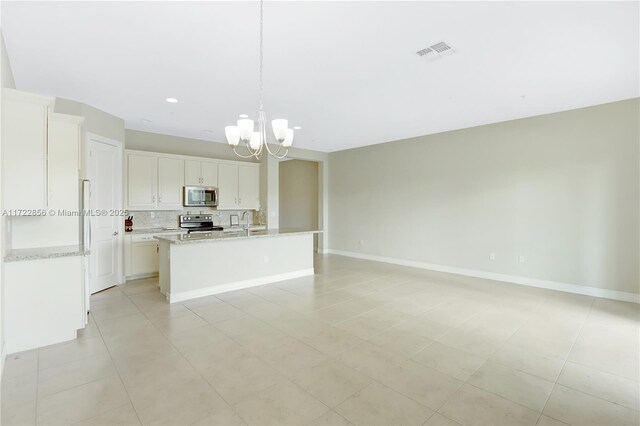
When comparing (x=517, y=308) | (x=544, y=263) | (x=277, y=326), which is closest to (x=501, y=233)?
(x=544, y=263)

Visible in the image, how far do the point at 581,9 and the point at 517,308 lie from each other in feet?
10.9

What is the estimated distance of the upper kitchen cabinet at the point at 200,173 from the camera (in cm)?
616

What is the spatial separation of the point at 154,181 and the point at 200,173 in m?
0.89

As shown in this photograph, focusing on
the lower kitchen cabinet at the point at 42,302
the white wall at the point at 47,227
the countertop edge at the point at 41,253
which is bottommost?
the lower kitchen cabinet at the point at 42,302

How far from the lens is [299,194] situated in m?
9.67

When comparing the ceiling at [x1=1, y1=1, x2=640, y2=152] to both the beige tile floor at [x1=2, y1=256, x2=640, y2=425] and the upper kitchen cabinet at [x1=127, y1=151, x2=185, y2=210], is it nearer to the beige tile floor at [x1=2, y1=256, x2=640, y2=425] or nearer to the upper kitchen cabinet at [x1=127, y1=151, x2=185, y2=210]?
the upper kitchen cabinet at [x1=127, y1=151, x2=185, y2=210]

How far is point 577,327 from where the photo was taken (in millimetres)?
3426

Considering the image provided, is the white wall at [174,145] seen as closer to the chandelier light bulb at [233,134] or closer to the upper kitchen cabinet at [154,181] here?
the upper kitchen cabinet at [154,181]

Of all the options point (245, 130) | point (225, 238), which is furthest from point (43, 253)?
point (245, 130)

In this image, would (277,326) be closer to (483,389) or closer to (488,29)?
(483,389)

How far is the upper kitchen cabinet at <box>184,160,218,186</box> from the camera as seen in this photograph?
6.16m

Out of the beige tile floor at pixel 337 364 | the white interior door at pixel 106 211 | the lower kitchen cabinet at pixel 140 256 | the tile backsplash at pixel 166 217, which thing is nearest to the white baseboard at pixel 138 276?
the lower kitchen cabinet at pixel 140 256

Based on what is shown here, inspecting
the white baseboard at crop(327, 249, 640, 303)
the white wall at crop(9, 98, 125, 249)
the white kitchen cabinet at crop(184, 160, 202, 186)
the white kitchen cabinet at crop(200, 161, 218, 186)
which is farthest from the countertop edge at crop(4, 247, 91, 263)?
the white baseboard at crop(327, 249, 640, 303)

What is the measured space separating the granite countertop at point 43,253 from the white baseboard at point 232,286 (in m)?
1.31
